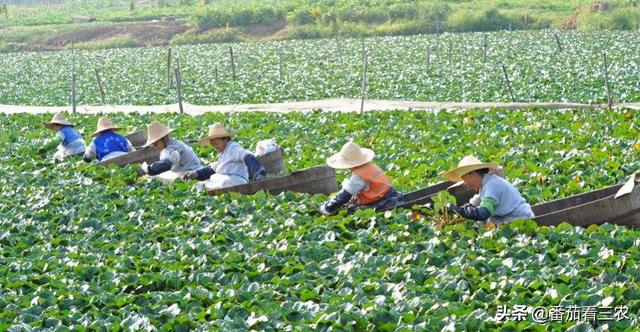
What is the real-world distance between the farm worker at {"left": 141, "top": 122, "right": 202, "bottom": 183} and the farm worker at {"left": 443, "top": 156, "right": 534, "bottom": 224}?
4.76 meters

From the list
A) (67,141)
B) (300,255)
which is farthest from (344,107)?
(300,255)

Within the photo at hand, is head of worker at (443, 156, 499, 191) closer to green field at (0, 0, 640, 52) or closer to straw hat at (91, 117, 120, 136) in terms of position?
straw hat at (91, 117, 120, 136)

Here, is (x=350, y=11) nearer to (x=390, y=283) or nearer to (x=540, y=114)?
(x=540, y=114)

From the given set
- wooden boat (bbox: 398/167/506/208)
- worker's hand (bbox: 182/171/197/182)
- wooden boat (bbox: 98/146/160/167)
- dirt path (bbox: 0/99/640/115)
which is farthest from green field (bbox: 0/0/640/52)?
wooden boat (bbox: 398/167/506/208)

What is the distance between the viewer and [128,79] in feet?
123

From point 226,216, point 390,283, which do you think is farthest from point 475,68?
point 390,283

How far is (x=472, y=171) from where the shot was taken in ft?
34.0

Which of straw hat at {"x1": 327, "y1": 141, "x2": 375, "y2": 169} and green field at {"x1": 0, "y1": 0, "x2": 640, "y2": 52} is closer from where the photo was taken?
straw hat at {"x1": 327, "y1": 141, "x2": 375, "y2": 169}

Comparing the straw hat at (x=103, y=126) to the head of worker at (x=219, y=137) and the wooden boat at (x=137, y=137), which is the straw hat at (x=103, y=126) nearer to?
the wooden boat at (x=137, y=137)

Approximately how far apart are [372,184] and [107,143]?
604 centimetres

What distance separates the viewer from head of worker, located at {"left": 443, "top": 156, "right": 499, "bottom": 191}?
33.8ft

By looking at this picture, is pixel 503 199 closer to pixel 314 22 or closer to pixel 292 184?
pixel 292 184

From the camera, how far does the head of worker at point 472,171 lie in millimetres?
10305

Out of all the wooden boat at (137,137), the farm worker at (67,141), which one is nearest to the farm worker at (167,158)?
the farm worker at (67,141)
